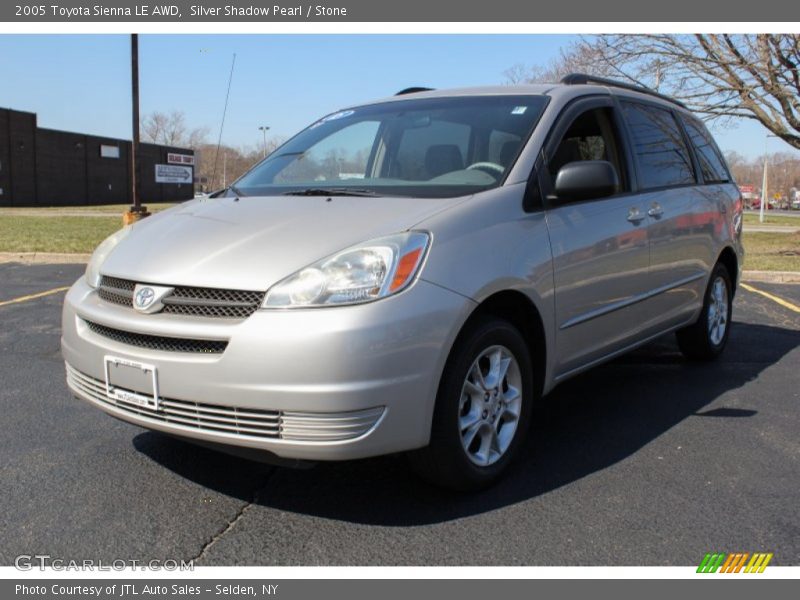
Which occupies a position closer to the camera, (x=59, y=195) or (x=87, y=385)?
(x=87, y=385)

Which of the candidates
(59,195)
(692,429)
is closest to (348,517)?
(692,429)

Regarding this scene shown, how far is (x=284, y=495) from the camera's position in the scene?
3191mm

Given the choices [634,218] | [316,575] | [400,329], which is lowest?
[316,575]

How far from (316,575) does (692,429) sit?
2.45m

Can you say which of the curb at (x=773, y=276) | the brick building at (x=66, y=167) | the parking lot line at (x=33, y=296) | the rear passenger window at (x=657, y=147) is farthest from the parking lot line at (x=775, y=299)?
the brick building at (x=66, y=167)

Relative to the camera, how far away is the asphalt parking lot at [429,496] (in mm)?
2719

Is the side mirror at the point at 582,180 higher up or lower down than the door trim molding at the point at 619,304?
higher up

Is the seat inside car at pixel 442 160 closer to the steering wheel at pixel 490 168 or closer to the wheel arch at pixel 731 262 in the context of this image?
the steering wheel at pixel 490 168

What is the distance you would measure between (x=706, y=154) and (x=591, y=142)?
1.94 m

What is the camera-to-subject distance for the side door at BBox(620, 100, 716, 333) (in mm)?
4473

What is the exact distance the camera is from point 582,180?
11.5 feet

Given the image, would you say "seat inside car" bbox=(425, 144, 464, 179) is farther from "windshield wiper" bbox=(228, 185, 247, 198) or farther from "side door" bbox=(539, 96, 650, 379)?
"windshield wiper" bbox=(228, 185, 247, 198)

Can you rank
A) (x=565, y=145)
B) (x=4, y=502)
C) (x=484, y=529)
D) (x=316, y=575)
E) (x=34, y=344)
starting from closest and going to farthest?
(x=316, y=575)
(x=484, y=529)
(x=4, y=502)
(x=565, y=145)
(x=34, y=344)

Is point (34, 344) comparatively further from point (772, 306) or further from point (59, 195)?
point (59, 195)
